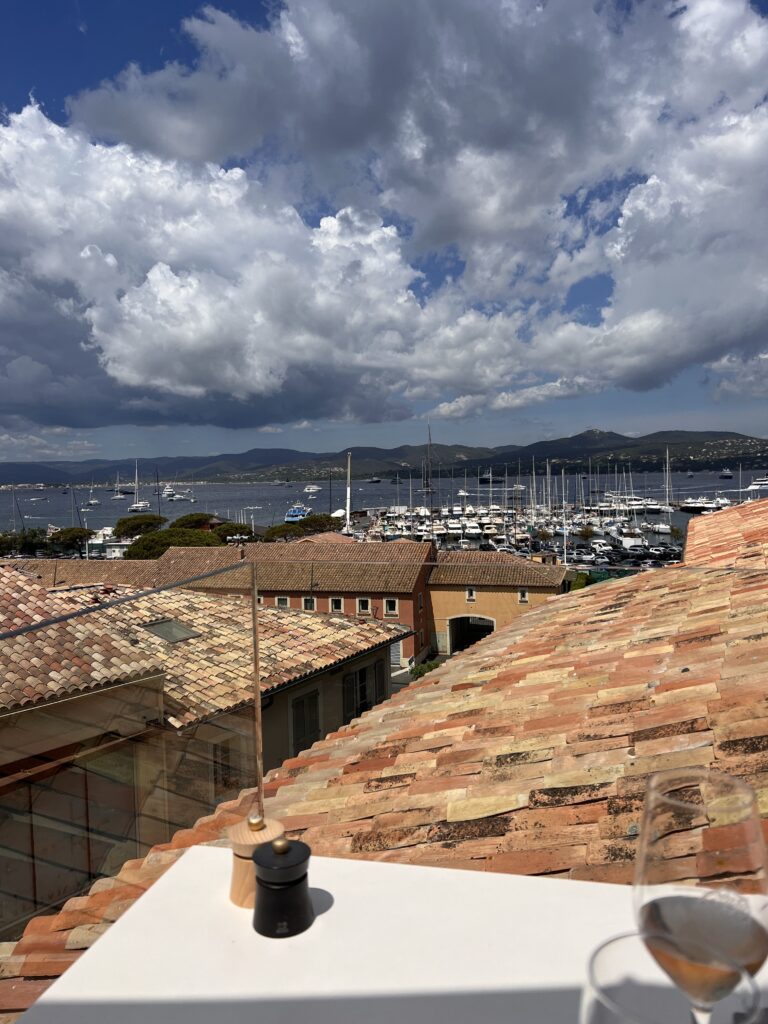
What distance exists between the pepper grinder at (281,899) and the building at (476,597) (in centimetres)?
2462

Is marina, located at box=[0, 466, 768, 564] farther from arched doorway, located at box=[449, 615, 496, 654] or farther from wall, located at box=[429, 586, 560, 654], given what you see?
arched doorway, located at box=[449, 615, 496, 654]

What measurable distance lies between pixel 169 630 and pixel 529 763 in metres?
3.56

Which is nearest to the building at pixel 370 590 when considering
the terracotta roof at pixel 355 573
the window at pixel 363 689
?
the terracotta roof at pixel 355 573

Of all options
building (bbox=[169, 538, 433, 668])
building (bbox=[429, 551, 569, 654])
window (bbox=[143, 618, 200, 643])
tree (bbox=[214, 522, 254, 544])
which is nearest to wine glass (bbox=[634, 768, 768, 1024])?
window (bbox=[143, 618, 200, 643])

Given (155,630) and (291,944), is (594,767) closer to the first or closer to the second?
(291,944)

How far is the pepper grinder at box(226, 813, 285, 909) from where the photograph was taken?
1.57 meters

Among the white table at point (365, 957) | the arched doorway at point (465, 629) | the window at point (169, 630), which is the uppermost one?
the white table at point (365, 957)

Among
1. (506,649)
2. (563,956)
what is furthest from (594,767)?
(506,649)

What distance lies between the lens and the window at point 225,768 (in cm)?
298

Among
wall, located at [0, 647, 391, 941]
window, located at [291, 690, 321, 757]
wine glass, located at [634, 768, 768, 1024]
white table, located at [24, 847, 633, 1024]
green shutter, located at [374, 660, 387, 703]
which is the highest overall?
wine glass, located at [634, 768, 768, 1024]

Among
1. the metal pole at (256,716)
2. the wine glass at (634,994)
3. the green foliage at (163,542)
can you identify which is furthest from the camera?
the green foliage at (163,542)

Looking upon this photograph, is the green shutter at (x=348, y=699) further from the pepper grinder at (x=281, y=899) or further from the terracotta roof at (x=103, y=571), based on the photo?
the terracotta roof at (x=103, y=571)

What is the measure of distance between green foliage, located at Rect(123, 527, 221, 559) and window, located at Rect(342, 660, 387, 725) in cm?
2951

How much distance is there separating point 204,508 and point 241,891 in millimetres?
137885
